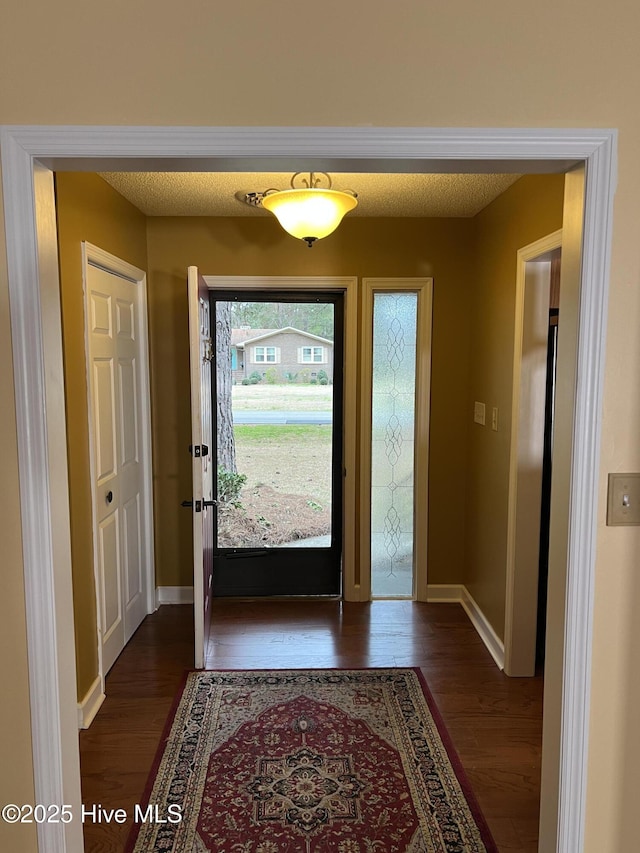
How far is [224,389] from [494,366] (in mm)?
1772

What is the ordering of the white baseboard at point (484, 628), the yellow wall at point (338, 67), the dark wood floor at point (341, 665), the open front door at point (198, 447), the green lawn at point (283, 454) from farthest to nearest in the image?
the green lawn at point (283, 454), the white baseboard at point (484, 628), the open front door at point (198, 447), the dark wood floor at point (341, 665), the yellow wall at point (338, 67)

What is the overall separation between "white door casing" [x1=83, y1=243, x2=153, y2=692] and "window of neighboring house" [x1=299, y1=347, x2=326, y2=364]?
1.03 metres

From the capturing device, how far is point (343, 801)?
2188mm

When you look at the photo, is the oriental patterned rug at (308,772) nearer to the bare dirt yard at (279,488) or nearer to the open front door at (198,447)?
the open front door at (198,447)

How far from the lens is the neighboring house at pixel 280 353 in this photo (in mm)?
4012

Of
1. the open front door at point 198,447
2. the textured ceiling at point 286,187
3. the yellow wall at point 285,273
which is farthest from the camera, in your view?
the yellow wall at point 285,273

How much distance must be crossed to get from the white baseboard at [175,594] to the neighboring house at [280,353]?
148 centimetres

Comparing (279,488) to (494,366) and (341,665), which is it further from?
(494,366)

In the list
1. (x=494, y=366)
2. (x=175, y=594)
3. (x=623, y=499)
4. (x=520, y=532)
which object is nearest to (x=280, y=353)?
(x=494, y=366)

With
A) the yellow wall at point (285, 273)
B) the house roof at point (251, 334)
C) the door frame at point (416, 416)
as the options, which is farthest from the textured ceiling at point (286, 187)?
the house roof at point (251, 334)

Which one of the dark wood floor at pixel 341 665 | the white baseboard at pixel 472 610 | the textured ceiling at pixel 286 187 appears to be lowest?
the dark wood floor at pixel 341 665

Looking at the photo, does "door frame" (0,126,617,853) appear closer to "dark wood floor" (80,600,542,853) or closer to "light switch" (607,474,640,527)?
"light switch" (607,474,640,527)

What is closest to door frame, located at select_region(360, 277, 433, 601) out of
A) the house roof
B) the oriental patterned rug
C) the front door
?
the front door

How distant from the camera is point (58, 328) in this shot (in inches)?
58.0
